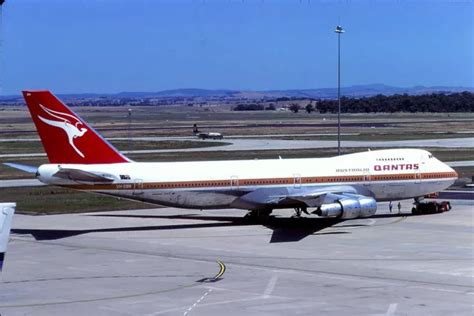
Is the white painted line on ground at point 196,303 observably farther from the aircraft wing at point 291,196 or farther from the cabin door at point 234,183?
the cabin door at point 234,183

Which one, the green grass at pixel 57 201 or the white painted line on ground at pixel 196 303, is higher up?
the white painted line on ground at pixel 196 303

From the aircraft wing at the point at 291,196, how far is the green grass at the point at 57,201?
14126mm

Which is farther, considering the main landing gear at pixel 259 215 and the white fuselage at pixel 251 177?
the main landing gear at pixel 259 215

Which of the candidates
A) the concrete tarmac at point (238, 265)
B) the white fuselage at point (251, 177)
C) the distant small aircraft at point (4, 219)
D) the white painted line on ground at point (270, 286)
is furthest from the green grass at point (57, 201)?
the distant small aircraft at point (4, 219)

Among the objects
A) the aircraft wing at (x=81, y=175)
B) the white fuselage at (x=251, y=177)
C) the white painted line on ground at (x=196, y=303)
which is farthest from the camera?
the white fuselage at (x=251, y=177)

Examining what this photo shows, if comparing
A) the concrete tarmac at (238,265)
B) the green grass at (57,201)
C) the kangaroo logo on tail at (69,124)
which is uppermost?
the kangaroo logo on tail at (69,124)

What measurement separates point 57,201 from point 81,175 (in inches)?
755

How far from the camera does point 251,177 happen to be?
56.0m

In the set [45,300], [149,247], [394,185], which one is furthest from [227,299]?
[394,185]

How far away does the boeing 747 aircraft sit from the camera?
5331cm

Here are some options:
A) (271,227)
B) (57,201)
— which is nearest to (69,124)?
(271,227)

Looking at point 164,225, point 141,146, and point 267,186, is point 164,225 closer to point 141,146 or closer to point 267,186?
point 267,186

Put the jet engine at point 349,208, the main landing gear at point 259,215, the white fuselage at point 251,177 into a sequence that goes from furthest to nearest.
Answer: the main landing gear at point 259,215, the white fuselage at point 251,177, the jet engine at point 349,208

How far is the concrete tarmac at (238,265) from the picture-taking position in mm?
33000
